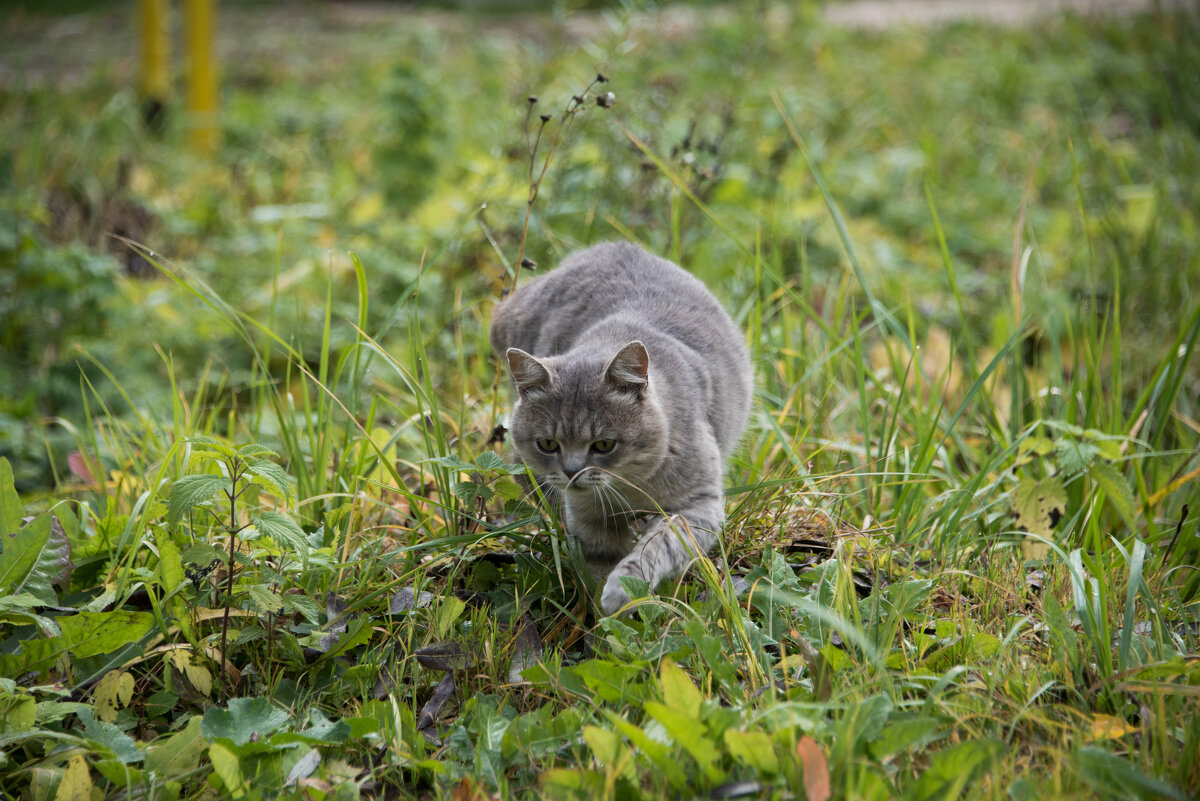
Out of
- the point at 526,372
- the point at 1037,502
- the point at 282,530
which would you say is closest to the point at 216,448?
the point at 282,530

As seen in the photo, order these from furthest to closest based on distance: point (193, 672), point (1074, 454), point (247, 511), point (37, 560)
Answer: point (1074, 454)
point (247, 511)
point (37, 560)
point (193, 672)

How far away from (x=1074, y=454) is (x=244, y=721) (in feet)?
8.00

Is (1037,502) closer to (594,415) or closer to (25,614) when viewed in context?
(594,415)

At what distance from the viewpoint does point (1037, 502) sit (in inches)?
111

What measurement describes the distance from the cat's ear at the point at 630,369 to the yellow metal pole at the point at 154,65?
5855 millimetres

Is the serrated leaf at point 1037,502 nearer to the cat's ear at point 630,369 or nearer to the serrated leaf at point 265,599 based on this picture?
the cat's ear at point 630,369

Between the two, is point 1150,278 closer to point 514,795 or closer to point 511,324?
point 511,324

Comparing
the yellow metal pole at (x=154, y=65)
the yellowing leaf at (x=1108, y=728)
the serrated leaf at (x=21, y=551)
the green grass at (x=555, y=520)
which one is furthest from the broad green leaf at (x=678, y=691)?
the yellow metal pole at (x=154, y=65)

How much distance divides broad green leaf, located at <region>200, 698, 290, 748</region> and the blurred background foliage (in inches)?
49.5

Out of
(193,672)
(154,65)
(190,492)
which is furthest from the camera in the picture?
(154,65)

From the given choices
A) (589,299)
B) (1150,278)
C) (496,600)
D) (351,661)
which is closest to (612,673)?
(496,600)

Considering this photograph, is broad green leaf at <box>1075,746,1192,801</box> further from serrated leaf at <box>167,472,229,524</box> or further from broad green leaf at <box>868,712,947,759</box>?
serrated leaf at <box>167,472,229,524</box>

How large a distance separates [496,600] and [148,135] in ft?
18.7

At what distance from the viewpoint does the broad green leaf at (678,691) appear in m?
1.93
